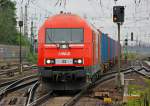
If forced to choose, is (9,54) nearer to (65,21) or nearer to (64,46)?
(65,21)

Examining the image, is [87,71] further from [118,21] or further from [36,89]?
[36,89]

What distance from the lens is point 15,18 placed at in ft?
256

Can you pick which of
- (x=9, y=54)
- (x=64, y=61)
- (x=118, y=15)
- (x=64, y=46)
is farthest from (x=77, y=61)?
(x=9, y=54)

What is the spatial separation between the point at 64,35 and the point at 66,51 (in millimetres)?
732

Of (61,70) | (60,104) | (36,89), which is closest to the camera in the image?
(60,104)

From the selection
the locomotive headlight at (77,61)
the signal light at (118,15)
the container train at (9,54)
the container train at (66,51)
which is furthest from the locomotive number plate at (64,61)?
the container train at (9,54)

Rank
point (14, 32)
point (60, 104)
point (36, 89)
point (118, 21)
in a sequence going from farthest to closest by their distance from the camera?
point (14, 32)
point (36, 89)
point (118, 21)
point (60, 104)

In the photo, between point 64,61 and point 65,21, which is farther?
point 65,21

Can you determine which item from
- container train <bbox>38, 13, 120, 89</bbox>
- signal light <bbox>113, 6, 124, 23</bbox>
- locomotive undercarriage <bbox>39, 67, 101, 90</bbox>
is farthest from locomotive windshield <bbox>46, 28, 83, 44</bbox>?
signal light <bbox>113, 6, 124, 23</bbox>

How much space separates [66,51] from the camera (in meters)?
16.7

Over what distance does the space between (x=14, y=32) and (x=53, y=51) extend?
58.6 metres

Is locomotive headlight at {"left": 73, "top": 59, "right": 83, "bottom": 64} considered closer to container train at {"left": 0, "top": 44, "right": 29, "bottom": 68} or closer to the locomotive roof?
the locomotive roof

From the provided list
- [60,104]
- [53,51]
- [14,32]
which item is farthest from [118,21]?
[14,32]

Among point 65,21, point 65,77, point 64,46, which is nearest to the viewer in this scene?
point 65,77
